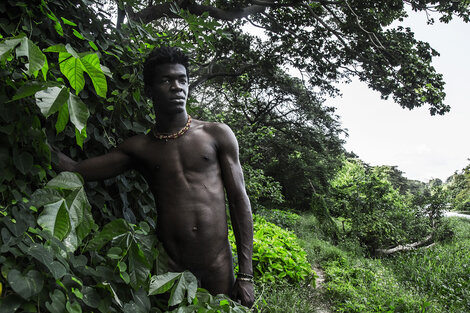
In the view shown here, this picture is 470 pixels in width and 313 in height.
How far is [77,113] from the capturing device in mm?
947

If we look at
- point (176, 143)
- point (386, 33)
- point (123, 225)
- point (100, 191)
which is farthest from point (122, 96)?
point (386, 33)

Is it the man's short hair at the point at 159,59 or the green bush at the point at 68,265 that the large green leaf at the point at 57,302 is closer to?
the green bush at the point at 68,265

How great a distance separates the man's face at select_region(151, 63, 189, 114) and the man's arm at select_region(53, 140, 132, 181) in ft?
1.08

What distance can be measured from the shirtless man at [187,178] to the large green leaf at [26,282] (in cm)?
85

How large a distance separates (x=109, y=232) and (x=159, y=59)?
94cm

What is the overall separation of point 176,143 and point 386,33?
732 cm

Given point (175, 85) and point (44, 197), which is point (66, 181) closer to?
point (44, 197)

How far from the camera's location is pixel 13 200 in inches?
44.4

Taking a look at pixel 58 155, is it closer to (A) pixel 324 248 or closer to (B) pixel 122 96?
(B) pixel 122 96

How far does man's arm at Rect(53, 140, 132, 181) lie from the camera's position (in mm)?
1527

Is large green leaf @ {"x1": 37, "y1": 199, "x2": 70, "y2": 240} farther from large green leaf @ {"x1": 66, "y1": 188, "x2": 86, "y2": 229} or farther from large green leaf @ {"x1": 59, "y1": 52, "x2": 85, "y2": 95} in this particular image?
large green leaf @ {"x1": 59, "y1": 52, "x2": 85, "y2": 95}

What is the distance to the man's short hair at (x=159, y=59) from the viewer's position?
69.7 inches

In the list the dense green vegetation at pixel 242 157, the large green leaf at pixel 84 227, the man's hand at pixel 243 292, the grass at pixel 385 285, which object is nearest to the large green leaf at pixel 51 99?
the dense green vegetation at pixel 242 157

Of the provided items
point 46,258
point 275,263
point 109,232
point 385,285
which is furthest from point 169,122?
point 385,285
